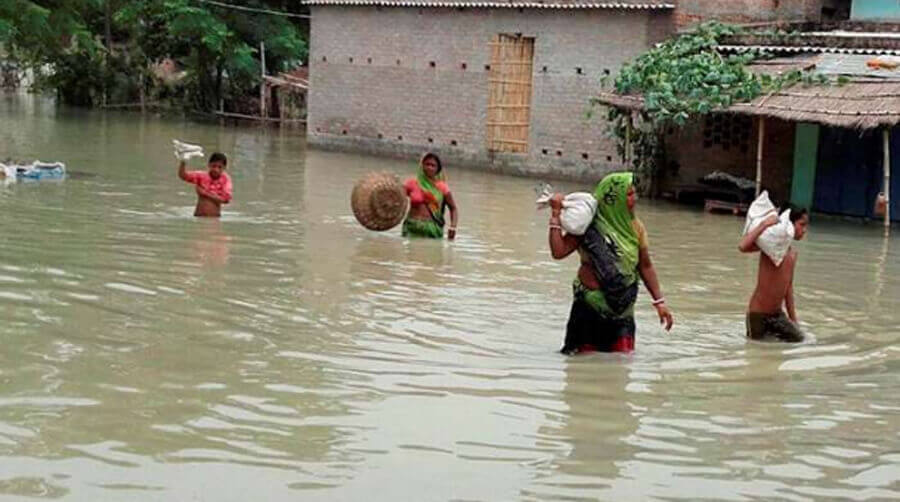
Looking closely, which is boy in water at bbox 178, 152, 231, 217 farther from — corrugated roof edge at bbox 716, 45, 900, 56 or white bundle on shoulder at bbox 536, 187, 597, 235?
A: corrugated roof edge at bbox 716, 45, 900, 56

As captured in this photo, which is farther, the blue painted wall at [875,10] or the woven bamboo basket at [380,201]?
the blue painted wall at [875,10]

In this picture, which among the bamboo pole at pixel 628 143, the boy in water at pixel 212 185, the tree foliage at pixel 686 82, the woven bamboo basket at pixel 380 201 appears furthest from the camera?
the bamboo pole at pixel 628 143

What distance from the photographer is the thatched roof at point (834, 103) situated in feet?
55.4

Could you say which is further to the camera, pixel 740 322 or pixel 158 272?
pixel 158 272

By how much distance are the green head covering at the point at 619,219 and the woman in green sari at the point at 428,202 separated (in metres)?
5.21

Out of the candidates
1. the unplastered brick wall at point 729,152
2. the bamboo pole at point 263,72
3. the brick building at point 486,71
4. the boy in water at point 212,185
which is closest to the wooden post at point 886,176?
the unplastered brick wall at point 729,152

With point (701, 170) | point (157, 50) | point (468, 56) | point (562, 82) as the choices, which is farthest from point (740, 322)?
point (157, 50)

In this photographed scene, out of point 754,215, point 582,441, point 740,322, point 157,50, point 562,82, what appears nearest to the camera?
point 582,441

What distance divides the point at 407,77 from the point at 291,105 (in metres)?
11.1

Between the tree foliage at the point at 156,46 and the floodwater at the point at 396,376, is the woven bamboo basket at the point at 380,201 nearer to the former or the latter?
the floodwater at the point at 396,376

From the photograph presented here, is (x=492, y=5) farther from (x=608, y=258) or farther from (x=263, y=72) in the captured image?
(x=608, y=258)

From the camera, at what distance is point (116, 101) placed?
4231cm

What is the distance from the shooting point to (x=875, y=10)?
Result: 23281mm

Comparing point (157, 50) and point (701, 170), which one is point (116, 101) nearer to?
point (157, 50)
